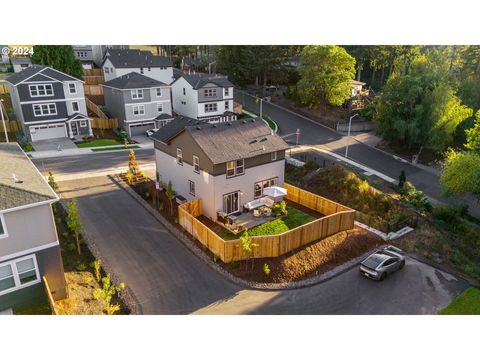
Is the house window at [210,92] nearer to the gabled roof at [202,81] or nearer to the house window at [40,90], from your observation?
the gabled roof at [202,81]

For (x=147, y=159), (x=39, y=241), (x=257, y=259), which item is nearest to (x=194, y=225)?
(x=257, y=259)

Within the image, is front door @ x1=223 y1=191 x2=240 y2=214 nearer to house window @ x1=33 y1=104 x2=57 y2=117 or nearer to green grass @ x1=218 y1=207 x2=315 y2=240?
green grass @ x1=218 y1=207 x2=315 y2=240

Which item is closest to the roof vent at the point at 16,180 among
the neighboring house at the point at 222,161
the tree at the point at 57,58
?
the neighboring house at the point at 222,161

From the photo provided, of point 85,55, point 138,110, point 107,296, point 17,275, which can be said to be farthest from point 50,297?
point 85,55

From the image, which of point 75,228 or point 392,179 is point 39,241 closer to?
point 75,228

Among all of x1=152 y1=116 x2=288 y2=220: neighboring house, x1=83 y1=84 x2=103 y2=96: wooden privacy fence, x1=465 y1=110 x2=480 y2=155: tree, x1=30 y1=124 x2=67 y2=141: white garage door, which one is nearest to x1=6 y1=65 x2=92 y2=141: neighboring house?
x1=30 y1=124 x2=67 y2=141: white garage door

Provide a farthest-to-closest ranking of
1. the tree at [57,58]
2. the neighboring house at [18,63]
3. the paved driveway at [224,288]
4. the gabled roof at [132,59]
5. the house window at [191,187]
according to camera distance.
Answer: the neighboring house at [18,63], the gabled roof at [132,59], the tree at [57,58], the house window at [191,187], the paved driveway at [224,288]

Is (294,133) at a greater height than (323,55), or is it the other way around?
(323,55)
